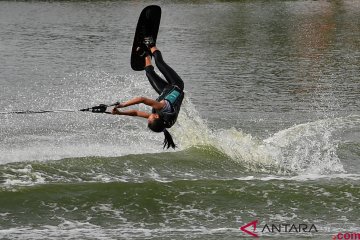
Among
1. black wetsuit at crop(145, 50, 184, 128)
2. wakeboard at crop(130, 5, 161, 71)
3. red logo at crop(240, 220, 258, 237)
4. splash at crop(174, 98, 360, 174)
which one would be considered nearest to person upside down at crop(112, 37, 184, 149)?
black wetsuit at crop(145, 50, 184, 128)

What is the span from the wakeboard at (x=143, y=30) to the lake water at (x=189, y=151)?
6.95ft

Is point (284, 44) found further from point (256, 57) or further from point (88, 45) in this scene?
point (88, 45)

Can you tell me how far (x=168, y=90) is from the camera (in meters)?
13.9

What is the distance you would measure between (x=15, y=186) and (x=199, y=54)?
22825 mm

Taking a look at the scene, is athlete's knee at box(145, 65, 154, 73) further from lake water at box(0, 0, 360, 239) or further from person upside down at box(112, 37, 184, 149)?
lake water at box(0, 0, 360, 239)

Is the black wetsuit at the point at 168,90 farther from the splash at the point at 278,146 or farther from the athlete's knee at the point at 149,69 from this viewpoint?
the splash at the point at 278,146

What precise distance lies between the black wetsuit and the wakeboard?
0.61 metres

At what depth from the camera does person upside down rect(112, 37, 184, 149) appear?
13245 mm

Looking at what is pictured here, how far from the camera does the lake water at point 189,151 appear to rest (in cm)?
1299

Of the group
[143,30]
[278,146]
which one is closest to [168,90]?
[143,30]

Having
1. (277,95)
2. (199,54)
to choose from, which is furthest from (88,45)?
(277,95)

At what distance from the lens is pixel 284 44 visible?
1635 inches

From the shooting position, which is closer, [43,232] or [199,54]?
[43,232]

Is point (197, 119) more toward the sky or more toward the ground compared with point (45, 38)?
more toward the sky
